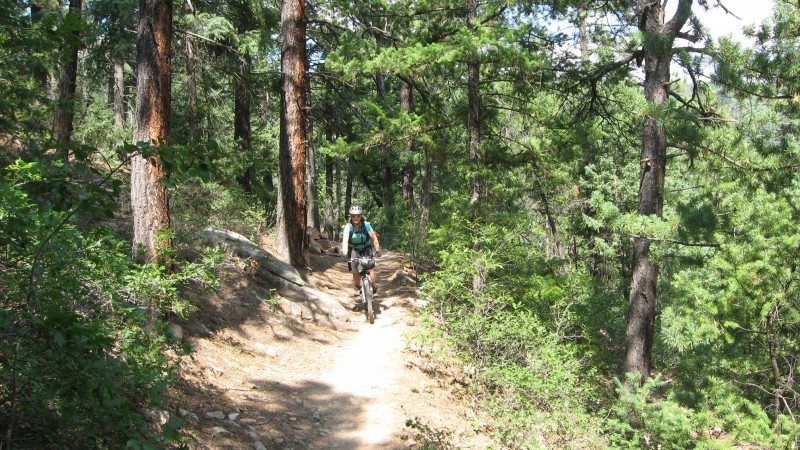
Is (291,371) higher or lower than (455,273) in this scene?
lower

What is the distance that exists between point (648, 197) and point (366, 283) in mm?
5069

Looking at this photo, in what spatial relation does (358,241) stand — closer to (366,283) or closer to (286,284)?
(366,283)

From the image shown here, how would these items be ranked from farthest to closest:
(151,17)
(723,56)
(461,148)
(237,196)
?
(237,196) < (461,148) < (723,56) < (151,17)

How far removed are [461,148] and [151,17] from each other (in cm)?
582

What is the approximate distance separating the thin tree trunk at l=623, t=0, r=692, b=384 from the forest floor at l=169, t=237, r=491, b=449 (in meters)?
2.85

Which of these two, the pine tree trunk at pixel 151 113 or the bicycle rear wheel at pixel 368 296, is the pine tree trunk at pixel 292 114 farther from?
the pine tree trunk at pixel 151 113

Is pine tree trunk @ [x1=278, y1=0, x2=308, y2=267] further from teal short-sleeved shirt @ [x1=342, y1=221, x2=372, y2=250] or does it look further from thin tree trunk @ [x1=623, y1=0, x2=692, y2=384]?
thin tree trunk @ [x1=623, y1=0, x2=692, y2=384]

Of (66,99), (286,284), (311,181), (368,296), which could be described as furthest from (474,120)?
(311,181)

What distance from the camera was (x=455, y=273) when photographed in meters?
8.44

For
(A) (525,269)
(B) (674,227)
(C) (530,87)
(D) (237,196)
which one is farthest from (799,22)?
(D) (237,196)

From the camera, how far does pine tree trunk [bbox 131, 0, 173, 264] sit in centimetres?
627

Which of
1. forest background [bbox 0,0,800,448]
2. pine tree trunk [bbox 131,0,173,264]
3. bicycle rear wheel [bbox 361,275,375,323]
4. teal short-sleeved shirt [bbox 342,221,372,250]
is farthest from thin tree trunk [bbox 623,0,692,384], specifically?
pine tree trunk [bbox 131,0,173,264]

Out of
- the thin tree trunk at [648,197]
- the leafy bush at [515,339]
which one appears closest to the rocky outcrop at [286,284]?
the leafy bush at [515,339]

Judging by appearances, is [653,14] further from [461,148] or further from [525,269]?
[525,269]
